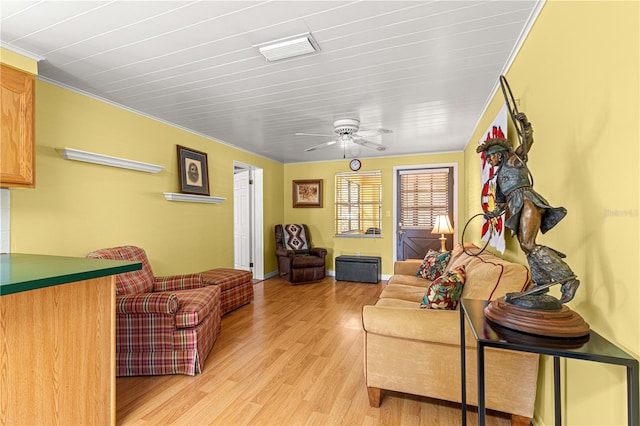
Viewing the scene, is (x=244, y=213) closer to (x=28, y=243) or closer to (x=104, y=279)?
(x=28, y=243)

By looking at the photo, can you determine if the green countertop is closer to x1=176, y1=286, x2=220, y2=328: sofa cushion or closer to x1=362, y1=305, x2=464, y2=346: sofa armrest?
x1=176, y1=286, x2=220, y2=328: sofa cushion

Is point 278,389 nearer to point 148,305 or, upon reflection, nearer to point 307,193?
point 148,305

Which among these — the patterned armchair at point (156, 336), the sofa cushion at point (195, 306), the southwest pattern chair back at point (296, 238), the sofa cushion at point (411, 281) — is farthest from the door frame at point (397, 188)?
the patterned armchair at point (156, 336)

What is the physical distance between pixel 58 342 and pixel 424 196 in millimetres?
5183

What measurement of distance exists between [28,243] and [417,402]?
311 centimetres

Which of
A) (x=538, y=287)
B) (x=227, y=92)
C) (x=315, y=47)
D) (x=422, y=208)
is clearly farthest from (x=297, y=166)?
(x=538, y=287)

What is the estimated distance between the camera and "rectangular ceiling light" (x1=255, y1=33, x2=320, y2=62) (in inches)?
74.8

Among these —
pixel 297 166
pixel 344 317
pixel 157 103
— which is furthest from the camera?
pixel 297 166

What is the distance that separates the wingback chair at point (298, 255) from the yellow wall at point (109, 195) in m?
1.29

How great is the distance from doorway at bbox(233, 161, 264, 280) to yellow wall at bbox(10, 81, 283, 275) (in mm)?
1105

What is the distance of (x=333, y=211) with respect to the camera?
600cm

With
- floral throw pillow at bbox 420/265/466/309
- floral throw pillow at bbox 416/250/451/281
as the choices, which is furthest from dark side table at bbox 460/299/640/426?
floral throw pillow at bbox 416/250/451/281

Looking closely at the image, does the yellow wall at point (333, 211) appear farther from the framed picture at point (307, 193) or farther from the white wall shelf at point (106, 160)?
the white wall shelf at point (106, 160)

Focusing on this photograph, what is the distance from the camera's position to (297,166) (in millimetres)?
6301
